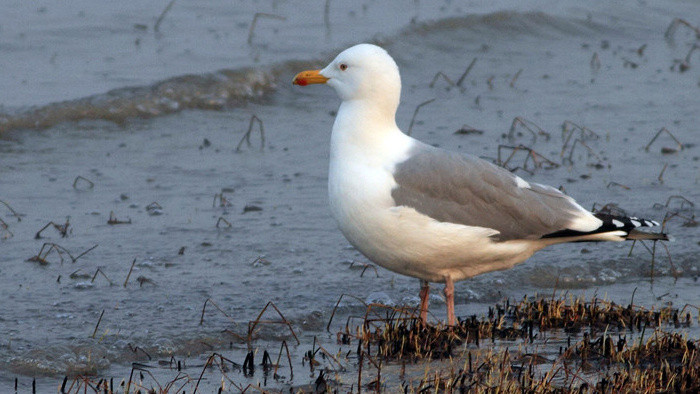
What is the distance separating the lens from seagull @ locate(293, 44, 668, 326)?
602cm

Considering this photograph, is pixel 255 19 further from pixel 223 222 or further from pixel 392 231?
pixel 392 231

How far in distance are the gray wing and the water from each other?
1.02m

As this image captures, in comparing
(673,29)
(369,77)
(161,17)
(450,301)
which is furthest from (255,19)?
(450,301)

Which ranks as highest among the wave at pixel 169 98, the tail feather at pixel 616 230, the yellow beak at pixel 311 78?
the yellow beak at pixel 311 78

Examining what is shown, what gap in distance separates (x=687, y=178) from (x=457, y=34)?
24.4ft

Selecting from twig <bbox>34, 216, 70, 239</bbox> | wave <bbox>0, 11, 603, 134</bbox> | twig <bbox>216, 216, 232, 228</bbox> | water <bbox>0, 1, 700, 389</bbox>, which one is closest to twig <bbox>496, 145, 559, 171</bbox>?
water <bbox>0, 1, 700, 389</bbox>

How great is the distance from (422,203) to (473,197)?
0.38 metres

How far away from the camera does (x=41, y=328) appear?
6.36 metres

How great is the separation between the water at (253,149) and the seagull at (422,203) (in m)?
0.81

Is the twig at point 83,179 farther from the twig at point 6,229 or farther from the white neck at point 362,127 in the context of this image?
the white neck at point 362,127

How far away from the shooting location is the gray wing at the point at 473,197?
612 cm

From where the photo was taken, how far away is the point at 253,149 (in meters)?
11.1

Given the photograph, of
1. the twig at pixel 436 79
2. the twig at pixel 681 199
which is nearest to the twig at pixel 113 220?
the twig at pixel 681 199

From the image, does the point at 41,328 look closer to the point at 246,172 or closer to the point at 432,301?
the point at 432,301
